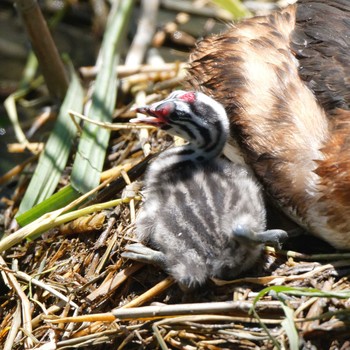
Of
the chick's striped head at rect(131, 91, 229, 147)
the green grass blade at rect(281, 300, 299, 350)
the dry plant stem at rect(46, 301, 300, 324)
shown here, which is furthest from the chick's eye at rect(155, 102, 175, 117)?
the green grass blade at rect(281, 300, 299, 350)

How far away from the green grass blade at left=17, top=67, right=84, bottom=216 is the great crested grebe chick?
734 millimetres

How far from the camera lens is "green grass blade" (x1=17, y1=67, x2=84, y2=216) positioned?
13.7 feet

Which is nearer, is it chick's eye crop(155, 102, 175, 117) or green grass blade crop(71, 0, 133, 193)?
chick's eye crop(155, 102, 175, 117)

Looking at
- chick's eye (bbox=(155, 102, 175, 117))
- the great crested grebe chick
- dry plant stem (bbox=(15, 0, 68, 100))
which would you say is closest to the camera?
the great crested grebe chick

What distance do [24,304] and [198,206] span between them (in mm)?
859

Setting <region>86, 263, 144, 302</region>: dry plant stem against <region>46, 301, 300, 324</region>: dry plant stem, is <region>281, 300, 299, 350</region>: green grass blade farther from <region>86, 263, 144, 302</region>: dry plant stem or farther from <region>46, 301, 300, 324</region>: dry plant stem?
<region>86, 263, 144, 302</region>: dry plant stem

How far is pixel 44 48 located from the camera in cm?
470

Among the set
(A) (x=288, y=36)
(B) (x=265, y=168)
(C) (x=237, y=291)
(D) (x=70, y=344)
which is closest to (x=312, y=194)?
(B) (x=265, y=168)

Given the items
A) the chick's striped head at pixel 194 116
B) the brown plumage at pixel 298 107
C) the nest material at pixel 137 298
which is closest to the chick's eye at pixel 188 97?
the chick's striped head at pixel 194 116

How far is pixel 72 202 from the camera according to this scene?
3.94 metres

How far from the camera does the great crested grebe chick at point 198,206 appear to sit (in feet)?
10.9

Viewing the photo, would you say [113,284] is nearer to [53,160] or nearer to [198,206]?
[198,206]

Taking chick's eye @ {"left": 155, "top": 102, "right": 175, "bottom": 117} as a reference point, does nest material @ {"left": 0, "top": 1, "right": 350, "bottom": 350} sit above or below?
below

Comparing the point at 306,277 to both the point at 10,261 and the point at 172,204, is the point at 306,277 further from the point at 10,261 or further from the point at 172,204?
the point at 10,261
